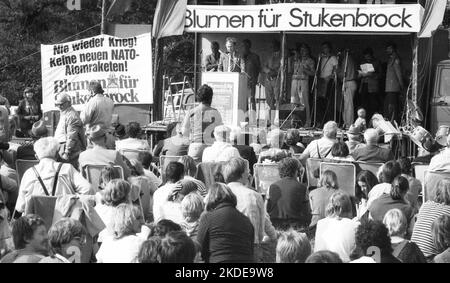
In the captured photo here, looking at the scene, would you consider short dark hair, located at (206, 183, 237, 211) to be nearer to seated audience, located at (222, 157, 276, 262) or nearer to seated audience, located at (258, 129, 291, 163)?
seated audience, located at (222, 157, 276, 262)

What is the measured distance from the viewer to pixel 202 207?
8.66m

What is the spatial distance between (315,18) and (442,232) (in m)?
11.4

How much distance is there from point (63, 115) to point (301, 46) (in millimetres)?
8527

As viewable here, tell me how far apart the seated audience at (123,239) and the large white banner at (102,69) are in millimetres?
12376

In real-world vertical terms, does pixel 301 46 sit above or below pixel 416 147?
above

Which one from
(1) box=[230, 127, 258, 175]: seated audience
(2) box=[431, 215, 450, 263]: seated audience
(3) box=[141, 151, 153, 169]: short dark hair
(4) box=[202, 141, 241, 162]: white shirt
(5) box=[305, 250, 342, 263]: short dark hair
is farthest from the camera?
(1) box=[230, 127, 258, 175]: seated audience

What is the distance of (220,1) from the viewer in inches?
892

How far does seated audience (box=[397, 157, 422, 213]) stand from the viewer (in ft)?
35.1

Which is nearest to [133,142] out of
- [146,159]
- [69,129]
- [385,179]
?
[69,129]

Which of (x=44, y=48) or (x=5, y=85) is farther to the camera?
(x=5, y=85)

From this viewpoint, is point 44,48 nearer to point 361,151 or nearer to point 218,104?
point 218,104

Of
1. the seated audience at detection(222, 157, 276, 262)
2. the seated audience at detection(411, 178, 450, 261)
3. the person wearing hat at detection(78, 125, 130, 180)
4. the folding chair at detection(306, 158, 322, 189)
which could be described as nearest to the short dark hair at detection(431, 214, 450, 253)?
the seated audience at detection(411, 178, 450, 261)

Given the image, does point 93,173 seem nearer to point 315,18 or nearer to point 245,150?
point 245,150

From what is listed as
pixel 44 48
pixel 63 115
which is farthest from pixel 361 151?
pixel 44 48
